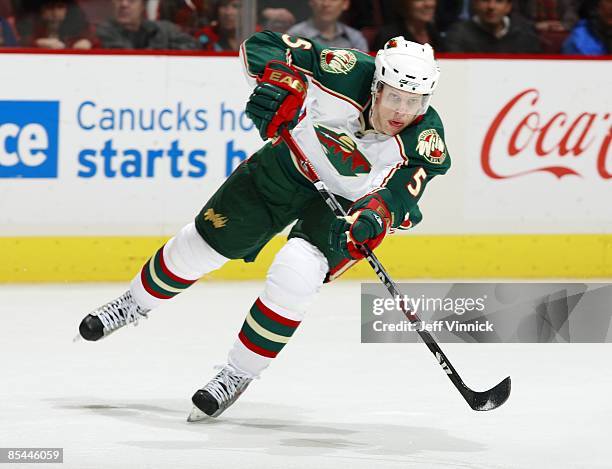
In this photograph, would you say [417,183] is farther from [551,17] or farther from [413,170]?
[551,17]

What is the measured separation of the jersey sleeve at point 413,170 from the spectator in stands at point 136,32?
242 centimetres

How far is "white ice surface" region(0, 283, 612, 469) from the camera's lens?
3.35 metres

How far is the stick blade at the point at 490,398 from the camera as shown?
358 centimetres

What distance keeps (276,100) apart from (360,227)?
0.46 metres

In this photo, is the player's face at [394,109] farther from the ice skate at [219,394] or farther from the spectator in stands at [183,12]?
the spectator in stands at [183,12]

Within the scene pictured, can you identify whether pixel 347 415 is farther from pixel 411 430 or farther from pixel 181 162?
pixel 181 162

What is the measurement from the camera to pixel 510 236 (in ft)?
20.2

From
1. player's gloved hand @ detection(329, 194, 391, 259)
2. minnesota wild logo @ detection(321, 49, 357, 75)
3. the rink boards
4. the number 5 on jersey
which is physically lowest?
the rink boards

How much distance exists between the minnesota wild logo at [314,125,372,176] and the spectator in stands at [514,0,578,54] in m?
2.63

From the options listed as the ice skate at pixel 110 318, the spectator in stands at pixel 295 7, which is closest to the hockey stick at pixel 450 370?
the ice skate at pixel 110 318

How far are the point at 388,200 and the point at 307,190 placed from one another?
0.40 m

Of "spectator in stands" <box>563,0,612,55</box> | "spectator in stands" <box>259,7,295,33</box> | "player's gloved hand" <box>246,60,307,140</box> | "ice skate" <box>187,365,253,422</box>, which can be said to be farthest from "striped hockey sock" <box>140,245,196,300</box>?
"spectator in stands" <box>563,0,612,55</box>

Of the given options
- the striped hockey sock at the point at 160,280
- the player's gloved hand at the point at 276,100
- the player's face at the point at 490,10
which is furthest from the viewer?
the player's face at the point at 490,10

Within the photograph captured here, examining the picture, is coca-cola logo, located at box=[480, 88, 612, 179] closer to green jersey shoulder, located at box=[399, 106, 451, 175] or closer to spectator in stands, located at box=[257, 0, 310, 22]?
spectator in stands, located at box=[257, 0, 310, 22]
